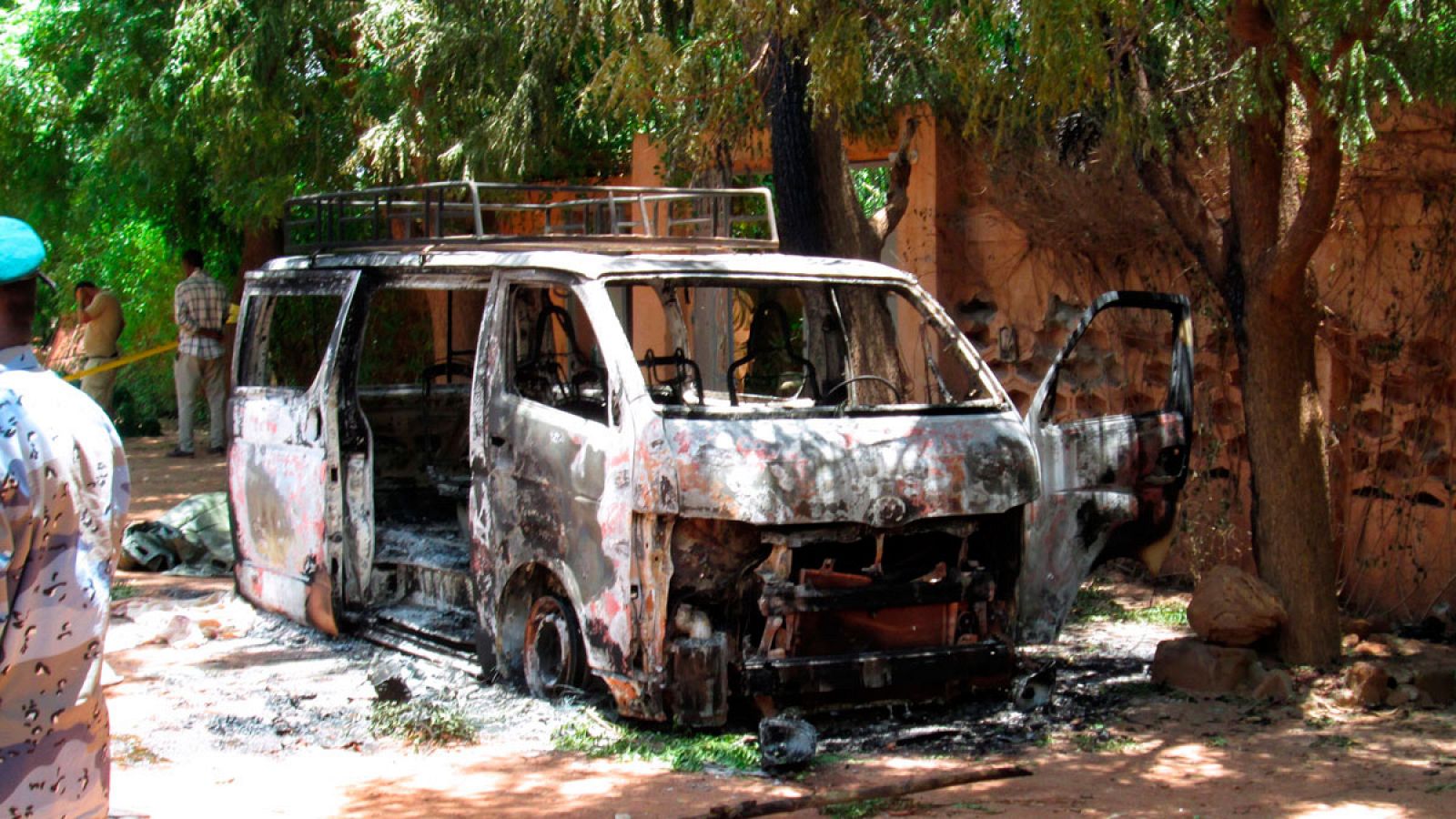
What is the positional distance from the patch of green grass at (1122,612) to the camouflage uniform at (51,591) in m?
6.29

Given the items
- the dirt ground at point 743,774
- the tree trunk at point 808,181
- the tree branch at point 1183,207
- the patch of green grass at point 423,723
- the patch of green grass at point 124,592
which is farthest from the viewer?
the patch of green grass at point 124,592

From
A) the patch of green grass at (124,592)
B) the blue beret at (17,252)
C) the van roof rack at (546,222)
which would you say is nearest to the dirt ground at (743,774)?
the patch of green grass at (124,592)

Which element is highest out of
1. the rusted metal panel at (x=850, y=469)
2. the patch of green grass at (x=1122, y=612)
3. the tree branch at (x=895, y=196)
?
the tree branch at (x=895, y=196)

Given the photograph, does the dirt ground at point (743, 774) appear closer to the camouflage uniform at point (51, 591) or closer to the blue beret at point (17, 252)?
the camouflage uniform at point (51, 591)

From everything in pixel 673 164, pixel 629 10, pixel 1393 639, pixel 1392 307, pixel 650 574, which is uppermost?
pixel 629 10

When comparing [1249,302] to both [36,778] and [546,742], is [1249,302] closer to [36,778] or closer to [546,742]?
[546,742]

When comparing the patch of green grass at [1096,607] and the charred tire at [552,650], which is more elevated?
the charred tire at [552,650]

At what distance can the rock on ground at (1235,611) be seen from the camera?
7.12m

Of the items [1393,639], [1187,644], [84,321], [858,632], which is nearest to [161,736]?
[858,632]

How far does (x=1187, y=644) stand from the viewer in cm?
715

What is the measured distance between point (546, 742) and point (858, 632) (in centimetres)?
125

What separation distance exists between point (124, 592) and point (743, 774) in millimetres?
5200

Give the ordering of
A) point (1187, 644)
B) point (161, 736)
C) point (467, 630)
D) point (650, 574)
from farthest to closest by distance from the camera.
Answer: point (467, 630) → point (1187, 644) → point (161, 736) → point (650, 574)

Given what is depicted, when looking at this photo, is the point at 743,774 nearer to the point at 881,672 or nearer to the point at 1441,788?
the point at 881,672
